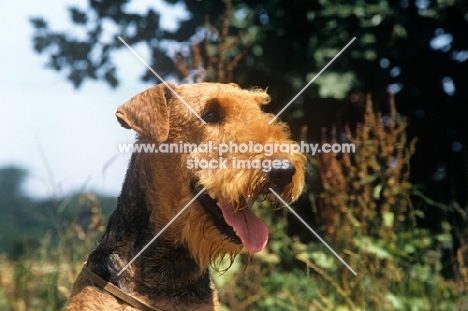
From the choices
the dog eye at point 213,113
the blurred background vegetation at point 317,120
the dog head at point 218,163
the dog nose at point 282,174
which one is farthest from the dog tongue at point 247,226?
the blurred background vegetation at point 317,120

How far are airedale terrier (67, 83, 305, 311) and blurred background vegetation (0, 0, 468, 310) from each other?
164 centimetres

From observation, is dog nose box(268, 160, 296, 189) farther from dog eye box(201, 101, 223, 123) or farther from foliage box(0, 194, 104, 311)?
foliage box(0, 194, 104, 311)

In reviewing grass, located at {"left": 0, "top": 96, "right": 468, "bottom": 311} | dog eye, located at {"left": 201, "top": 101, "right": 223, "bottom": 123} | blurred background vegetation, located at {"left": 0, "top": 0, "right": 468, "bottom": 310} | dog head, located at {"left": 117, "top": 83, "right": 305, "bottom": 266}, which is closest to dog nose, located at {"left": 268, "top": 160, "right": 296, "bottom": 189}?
dog head, located at {"left": 117, "top": 83, "right": 305, "bottom": 266}

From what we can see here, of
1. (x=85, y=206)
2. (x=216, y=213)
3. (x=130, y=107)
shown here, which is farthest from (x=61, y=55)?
(x=216, y=213)

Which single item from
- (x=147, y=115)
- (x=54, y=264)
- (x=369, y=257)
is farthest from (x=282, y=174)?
(x=54, y=264)

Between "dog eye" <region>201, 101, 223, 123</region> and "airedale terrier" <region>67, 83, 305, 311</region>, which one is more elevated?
"dog eye" <region>201, 101, 223, 123</region>

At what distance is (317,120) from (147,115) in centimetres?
320

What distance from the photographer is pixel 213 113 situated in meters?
2.99

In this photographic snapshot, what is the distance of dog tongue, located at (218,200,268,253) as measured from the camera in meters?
2.79

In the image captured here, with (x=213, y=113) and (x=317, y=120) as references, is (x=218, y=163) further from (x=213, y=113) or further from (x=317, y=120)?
(x=317, y=120)

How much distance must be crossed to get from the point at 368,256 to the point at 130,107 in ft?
8.05

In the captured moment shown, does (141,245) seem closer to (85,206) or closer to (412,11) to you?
(85,206)

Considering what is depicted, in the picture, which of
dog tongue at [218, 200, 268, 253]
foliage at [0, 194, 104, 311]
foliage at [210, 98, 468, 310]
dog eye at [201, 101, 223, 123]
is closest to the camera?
dog tongue at [218, 200, 268, 253]

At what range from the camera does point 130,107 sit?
2.88 meters
